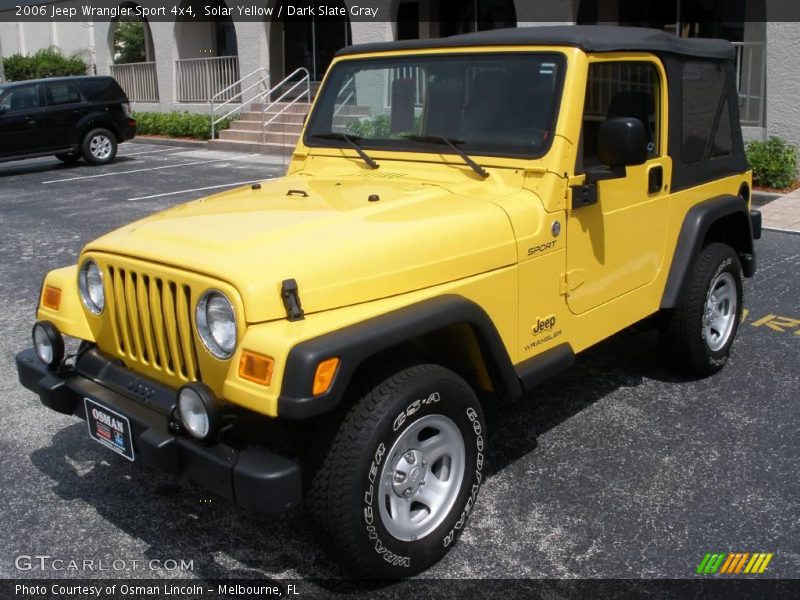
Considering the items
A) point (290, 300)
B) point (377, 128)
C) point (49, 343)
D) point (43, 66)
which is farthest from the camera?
point (43, 66)

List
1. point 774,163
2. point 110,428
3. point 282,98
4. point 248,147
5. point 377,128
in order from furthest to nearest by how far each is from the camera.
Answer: point 282,98 < point 248,147 < point 774,163 < point 377,128 < point 110,428

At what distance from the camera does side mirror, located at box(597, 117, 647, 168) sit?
11.9 feet

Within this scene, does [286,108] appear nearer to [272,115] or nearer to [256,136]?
[272,115]

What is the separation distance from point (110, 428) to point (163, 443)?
1.36 ft

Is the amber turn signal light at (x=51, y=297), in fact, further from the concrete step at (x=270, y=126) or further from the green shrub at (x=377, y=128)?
the concrete step at (x=270, y=126)

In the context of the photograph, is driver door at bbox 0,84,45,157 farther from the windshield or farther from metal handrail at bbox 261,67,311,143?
the windshield

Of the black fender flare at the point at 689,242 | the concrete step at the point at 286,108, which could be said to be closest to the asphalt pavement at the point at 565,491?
the black fender flare at the point at 689,242

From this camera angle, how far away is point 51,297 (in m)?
3.67

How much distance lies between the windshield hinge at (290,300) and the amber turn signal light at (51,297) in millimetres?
1336

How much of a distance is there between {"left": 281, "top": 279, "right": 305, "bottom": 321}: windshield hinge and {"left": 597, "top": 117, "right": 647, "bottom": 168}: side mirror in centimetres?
166

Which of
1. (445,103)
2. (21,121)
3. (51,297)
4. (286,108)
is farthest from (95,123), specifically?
(445,103)

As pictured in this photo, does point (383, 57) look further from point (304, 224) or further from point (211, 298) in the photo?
point (211, 298)

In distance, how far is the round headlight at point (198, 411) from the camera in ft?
9.11

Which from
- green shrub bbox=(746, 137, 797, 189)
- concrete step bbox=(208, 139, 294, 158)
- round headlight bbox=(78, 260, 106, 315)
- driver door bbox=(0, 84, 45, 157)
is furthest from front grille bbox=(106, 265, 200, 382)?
driver door bbox=(0, 84, 45, 157)
